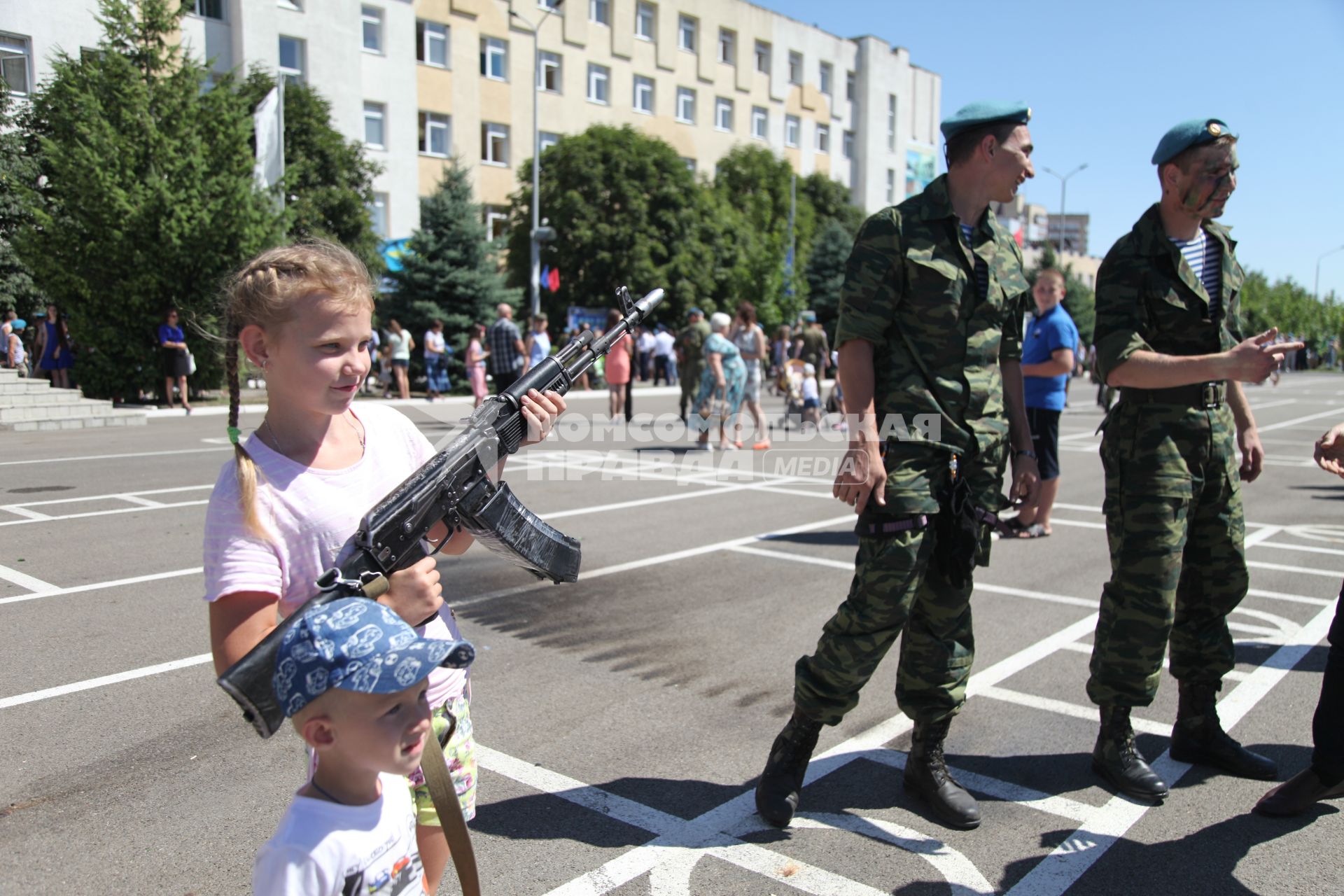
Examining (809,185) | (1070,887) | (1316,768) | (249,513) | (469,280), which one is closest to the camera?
(249,513)

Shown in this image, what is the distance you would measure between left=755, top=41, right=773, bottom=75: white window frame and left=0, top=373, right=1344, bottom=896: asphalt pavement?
49995 mm

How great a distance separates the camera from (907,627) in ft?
11.1

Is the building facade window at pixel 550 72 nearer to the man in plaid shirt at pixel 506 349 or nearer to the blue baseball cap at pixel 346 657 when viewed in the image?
the man in plaid shirt at pixel 506 349

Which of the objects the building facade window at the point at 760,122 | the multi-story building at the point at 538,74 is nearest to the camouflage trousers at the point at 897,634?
the multi-story building at the point at 538,74

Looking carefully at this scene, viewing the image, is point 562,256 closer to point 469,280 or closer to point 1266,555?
point 469,280

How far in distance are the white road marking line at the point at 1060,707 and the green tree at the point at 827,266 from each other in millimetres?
44134

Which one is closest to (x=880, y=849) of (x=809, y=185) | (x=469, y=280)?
(x=469, y=280)

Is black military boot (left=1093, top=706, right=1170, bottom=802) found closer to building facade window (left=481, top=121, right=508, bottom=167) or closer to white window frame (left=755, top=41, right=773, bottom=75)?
building facade window (left=481, top=121, right=508, bottom=167)

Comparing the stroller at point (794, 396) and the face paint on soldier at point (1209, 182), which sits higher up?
the face paint on soldier at point (1209, 182)

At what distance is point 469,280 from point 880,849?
26983 millimetres

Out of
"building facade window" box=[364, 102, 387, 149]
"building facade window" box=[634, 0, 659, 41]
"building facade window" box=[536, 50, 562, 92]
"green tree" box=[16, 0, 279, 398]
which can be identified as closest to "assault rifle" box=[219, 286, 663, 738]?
"green tree" box=[16, 0, 279, 398]

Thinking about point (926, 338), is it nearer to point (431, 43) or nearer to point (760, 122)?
point (431, 43)

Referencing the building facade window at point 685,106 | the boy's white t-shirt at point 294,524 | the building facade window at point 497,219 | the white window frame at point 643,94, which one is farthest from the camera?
the building facade window at point 685,106

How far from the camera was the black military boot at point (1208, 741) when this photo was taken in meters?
3.69
